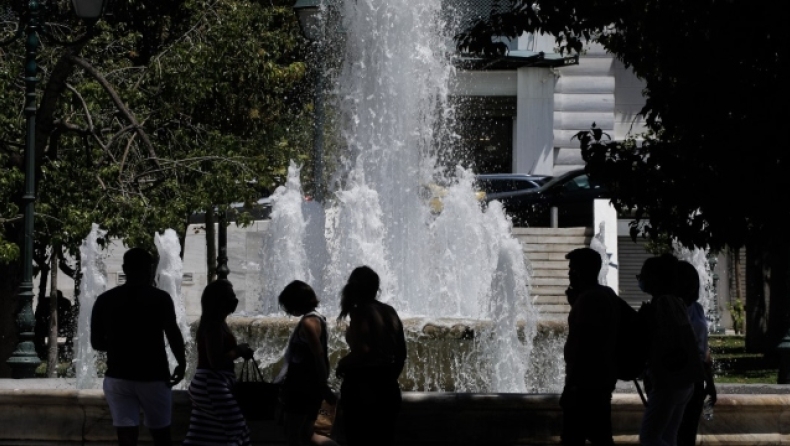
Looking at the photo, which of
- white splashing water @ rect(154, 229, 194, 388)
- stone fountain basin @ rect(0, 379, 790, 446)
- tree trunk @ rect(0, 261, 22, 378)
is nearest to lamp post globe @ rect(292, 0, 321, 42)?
white splashing water @ rect(154, 229, 194, 388)

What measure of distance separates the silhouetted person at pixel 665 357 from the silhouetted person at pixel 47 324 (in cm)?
1932

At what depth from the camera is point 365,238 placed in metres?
17.1

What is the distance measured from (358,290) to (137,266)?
1.28 meters

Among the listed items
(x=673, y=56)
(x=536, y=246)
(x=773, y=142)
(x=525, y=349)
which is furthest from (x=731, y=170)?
(x=536, y=246)

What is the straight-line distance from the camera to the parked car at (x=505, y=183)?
28781 millimetres

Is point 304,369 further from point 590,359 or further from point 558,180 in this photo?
point 558,180

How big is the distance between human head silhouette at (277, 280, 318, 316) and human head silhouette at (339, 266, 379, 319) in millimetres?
172

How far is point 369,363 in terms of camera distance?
8.28 m

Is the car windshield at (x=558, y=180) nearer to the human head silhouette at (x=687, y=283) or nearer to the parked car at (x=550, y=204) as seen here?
the parked car at (x=550, y=204)

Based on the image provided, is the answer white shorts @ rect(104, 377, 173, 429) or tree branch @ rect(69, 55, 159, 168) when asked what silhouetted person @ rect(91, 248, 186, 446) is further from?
tree branch @ rect(69, 55, 159, 168)

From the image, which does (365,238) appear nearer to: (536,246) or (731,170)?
(731,170)

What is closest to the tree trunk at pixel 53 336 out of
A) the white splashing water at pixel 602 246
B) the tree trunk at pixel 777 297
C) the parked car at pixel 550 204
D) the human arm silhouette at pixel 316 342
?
the parked car at pixel 550 204

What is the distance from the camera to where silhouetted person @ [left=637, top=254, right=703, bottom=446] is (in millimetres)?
8484

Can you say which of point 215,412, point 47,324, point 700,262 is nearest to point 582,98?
point 700,262
